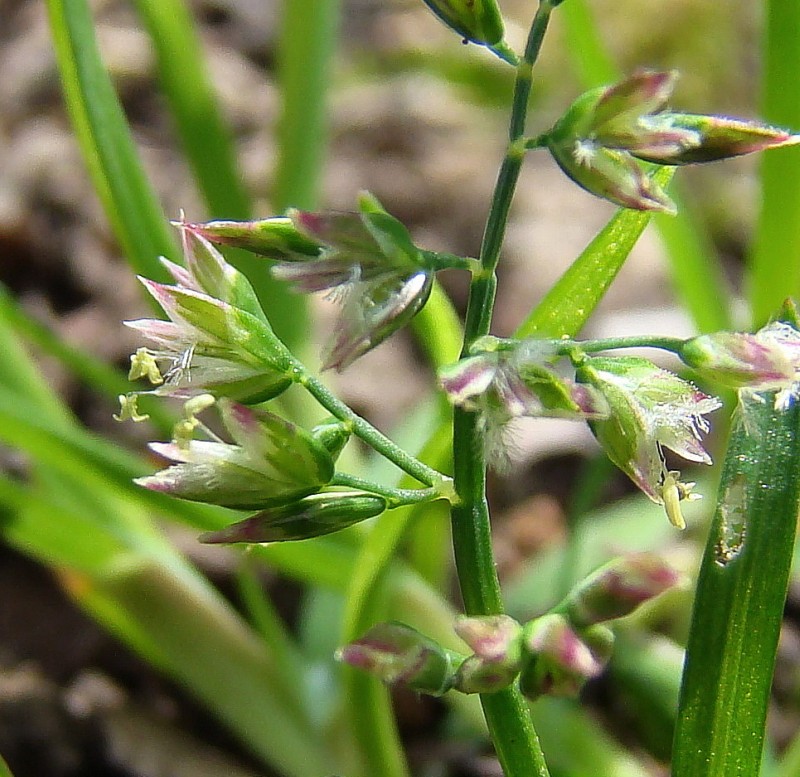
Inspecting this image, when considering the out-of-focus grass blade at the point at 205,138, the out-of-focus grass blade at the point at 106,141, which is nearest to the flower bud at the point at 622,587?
the out-of-focus grass blade at the point at 106,141

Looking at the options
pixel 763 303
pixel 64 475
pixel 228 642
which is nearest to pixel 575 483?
pixel 763 303

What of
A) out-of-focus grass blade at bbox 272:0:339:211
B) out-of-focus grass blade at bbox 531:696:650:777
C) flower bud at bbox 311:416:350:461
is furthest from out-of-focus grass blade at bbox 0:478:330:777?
flower bud at bbox 311:416:350:461

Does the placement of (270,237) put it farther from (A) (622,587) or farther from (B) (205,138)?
(B) (205,138)

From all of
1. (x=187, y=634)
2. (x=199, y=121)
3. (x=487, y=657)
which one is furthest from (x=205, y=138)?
(x=487, y=657)

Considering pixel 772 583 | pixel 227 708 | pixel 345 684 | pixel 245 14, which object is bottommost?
pixel 227 708

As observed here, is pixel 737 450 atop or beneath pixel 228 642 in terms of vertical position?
atop

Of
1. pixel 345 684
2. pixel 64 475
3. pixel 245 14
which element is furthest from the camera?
pixel 245 14

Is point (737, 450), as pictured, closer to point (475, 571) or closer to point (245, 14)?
point (475, 571)

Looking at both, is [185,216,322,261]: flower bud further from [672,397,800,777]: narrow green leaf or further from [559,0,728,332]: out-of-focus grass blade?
[559,0,728,332]: out-of-focus grass blade

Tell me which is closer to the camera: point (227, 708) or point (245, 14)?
point (227, 708)
